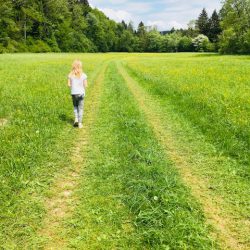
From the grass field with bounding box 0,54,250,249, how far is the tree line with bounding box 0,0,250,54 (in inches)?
2609

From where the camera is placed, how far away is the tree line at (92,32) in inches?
2982

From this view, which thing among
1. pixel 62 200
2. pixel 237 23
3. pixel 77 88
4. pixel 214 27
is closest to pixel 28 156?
pixel 62 200

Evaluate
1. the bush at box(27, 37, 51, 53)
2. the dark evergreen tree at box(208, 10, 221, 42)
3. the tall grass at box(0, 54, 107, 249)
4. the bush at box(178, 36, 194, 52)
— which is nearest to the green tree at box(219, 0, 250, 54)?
the bush at box(178, 36, 194, 52)

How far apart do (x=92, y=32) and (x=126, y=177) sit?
137893mm

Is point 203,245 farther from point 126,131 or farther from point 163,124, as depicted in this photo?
point 163,124

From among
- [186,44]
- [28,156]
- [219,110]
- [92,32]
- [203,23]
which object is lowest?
[28,156]

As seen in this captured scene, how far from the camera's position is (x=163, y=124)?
12.1m

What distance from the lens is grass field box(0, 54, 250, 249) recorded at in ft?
17.5

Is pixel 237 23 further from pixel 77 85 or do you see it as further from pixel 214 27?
pixel 77 85

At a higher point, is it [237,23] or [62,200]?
[237,23]

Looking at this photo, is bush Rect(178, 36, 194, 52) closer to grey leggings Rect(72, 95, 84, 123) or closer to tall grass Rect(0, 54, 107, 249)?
tall grass Rect(0, 54, 107, 249)

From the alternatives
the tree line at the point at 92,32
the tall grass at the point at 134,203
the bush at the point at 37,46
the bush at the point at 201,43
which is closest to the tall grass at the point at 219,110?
the tall grass at the point at 134,203

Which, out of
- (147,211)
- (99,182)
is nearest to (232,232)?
(147,211)

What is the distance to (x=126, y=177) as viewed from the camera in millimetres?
7340
